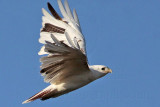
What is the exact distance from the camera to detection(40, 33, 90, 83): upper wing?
6.90 meters

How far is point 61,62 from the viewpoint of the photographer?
293 inches

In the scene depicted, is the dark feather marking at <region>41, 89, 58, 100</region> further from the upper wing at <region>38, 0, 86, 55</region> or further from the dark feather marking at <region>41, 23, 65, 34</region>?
the dark feather marking at <region>41, 23, 65, 34</region>

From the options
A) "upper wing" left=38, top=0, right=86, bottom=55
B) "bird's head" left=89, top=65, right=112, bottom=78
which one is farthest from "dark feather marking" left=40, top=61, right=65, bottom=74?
"upper wing" left=38, top=0, right=86, bottom=55

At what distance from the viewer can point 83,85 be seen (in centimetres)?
802

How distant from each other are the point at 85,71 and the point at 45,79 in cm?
81

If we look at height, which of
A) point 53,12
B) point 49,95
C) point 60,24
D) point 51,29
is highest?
point 53,12

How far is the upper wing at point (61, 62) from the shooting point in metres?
6.90

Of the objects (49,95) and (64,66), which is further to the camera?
(49,95)

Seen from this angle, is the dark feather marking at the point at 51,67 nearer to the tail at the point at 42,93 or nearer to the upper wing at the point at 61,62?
the upper wing at the point at 61,62

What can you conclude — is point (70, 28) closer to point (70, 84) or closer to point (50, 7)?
point (50, 7)

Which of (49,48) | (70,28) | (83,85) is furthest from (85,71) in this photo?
(70,28)

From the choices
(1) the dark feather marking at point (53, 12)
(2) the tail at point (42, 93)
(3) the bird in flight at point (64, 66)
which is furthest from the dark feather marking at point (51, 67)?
(1) the dark feather marking at point (53, 12)

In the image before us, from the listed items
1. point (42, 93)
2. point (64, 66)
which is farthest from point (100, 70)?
point (42, 93)

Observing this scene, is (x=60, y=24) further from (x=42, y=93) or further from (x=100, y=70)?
(x=42, y=93)
